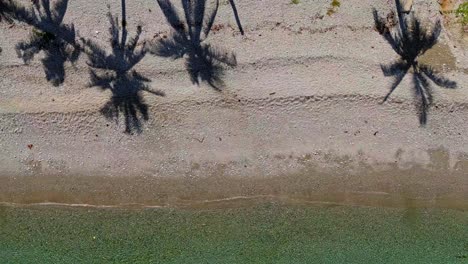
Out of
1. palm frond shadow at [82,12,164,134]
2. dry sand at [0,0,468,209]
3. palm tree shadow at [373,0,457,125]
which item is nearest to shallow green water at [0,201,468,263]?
dry sand at [0,0,468,209]

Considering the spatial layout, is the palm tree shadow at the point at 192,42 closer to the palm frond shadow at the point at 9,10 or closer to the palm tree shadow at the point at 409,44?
the palm frond shadow at the point at 9,10

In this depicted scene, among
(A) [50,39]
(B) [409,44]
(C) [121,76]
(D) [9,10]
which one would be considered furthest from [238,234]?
(D) [9,10]

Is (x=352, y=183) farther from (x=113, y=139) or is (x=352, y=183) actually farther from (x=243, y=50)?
(x=113, y=139)

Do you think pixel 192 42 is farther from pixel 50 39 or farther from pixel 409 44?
pixel 409 44

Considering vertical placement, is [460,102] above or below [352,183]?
above

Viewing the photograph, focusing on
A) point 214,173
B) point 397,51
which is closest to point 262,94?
point 214,173

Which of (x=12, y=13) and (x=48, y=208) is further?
(x=48, y=208)

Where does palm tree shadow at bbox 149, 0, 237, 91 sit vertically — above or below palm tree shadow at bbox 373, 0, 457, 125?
above

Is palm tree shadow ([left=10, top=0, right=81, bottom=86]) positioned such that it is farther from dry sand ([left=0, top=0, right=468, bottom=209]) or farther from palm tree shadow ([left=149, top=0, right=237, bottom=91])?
palm tree shadow ([left=149, top=0, right=237, bottom=91])
